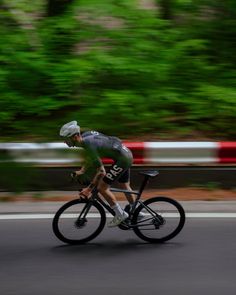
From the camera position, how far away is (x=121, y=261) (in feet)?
18.6

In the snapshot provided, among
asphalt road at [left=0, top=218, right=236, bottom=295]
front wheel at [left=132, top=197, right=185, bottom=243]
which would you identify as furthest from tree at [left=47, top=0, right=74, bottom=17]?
front wheel at [left=132, top=197, right=185, bottom=243]

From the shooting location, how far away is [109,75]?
34.3ft

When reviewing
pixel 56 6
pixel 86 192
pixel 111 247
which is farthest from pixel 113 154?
pixel 56 6

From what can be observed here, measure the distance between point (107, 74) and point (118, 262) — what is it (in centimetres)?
534

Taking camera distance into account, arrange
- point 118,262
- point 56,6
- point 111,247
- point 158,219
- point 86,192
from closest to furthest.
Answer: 1. point 118,262
2. point 86,192
3. point 111,247
4. point 158,219
5. point 56,6

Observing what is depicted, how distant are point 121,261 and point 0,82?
5.13 meters

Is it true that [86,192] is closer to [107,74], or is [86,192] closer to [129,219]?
[129,219]

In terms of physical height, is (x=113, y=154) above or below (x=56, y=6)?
below

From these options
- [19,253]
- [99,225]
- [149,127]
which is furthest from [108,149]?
[149,127]

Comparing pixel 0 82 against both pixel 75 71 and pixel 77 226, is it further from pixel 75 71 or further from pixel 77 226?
pixel 77 226

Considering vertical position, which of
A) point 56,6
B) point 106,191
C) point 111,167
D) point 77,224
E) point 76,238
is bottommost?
point 76,238

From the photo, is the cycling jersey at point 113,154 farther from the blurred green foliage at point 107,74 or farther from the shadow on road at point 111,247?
the blurred green foliage at point 107,74

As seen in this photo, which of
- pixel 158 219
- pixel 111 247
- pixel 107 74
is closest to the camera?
pixel 111 247

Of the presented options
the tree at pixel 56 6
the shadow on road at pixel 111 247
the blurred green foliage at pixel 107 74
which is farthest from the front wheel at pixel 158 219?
the tree at pixel 56 6
